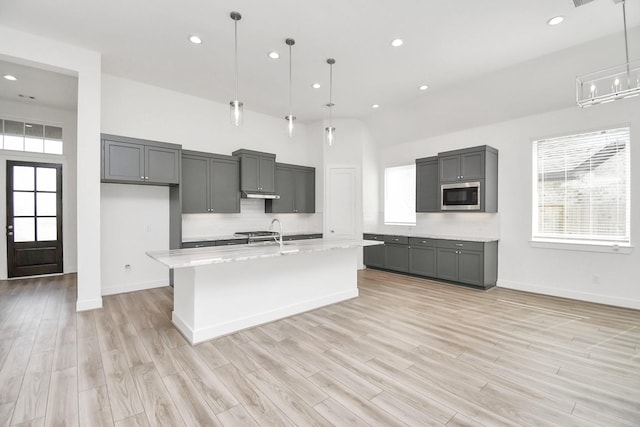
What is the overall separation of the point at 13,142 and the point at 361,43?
21.9 feet

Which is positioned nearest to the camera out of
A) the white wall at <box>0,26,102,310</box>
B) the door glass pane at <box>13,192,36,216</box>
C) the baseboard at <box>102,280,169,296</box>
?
the white wall at <box>0,26,102,310</box>

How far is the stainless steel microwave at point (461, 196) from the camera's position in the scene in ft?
16.7

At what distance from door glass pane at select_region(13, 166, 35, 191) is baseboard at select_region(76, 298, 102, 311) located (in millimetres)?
3484

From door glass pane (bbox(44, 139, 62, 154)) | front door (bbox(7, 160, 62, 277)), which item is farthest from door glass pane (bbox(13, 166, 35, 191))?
door glass pane (bbox(44, 139, 62, 154))

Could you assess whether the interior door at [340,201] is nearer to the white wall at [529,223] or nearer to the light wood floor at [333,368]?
the white wall at [529,223]

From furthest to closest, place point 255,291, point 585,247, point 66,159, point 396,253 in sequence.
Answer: point 396,253 < point 66,159 < point 585,247 < point 255,291

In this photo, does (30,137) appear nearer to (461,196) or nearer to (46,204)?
(46,204)

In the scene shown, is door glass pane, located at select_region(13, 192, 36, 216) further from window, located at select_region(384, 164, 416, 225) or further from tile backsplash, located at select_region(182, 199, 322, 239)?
window, located at select_region(384, 164, 416, 225)

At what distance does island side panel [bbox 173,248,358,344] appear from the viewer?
301cm

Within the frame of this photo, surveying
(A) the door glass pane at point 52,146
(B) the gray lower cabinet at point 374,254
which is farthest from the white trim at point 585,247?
(A) the door glass pane at point 52,146

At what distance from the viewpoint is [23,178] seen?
18.5 ft

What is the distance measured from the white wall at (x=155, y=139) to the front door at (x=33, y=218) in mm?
2397

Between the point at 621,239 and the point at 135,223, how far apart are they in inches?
292

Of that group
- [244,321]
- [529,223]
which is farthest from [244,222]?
[529,223]
